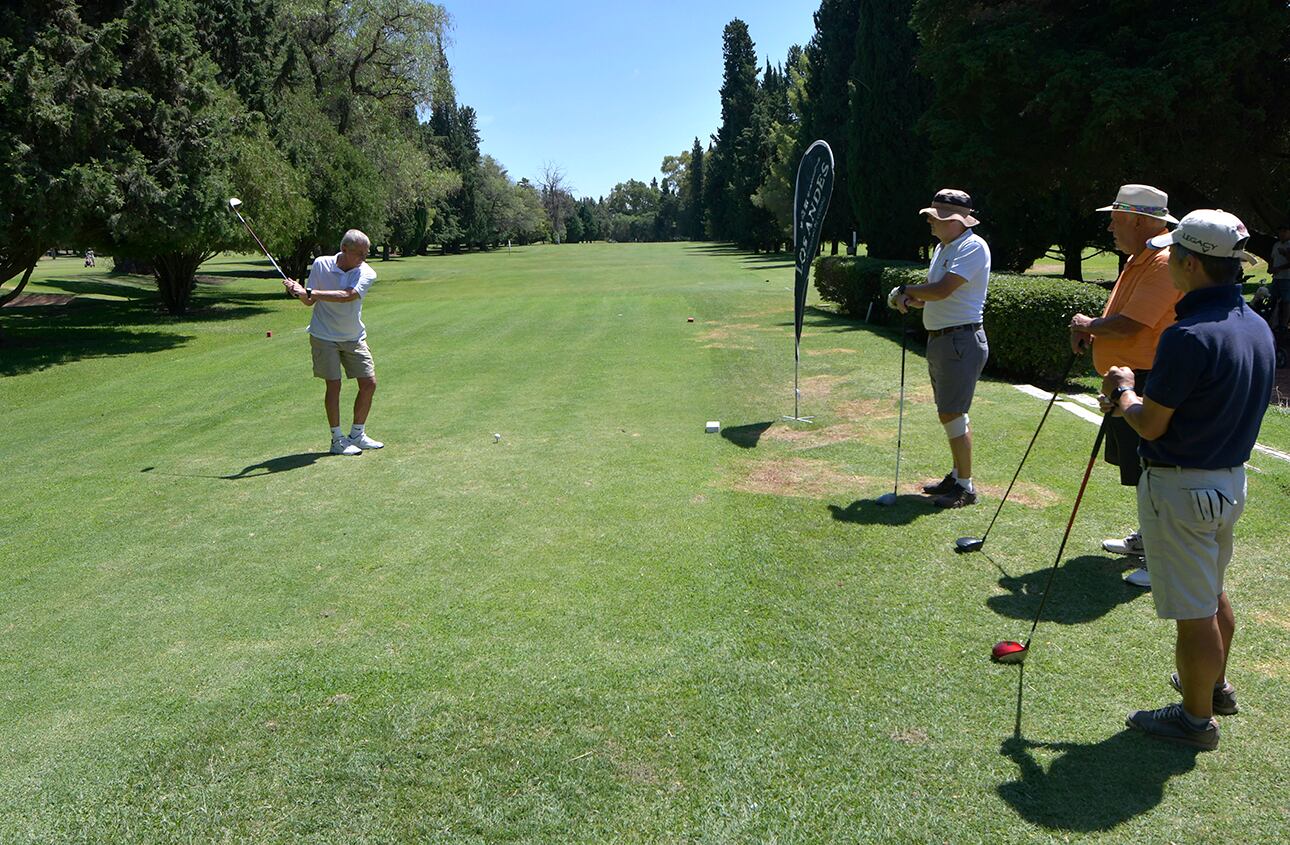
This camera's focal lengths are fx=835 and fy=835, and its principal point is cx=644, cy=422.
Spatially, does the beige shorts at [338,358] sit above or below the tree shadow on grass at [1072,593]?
above

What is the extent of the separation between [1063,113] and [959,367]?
1164 centimetres

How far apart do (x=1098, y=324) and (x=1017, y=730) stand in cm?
231

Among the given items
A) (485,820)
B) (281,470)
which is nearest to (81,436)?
(281,470)

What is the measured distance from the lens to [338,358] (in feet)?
27.0

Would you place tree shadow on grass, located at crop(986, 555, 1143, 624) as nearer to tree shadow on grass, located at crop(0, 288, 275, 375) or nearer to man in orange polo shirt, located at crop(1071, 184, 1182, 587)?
man in orange polo shirt, located at crop(1071, 184, 1182, 587)

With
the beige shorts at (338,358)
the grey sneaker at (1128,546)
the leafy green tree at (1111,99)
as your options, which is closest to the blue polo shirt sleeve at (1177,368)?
the grey sneaker at (1128,546)

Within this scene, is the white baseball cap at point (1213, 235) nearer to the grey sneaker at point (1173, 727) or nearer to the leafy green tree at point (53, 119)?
the grey sneaker at point (1173, 727)

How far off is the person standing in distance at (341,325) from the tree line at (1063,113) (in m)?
12.6

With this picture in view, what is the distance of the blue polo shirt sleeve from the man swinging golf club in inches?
107

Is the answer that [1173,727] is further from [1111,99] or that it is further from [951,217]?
[1111,99]

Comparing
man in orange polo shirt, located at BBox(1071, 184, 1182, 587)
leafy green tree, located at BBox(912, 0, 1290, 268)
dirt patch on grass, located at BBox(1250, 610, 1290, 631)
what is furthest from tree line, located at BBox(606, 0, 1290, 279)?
dirt patch on grass, located at BBox(1250, 610, 1290, 631)

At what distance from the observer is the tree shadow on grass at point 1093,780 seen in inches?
116

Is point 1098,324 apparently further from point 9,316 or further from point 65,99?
point 9,316

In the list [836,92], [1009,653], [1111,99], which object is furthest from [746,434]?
[836,92]
